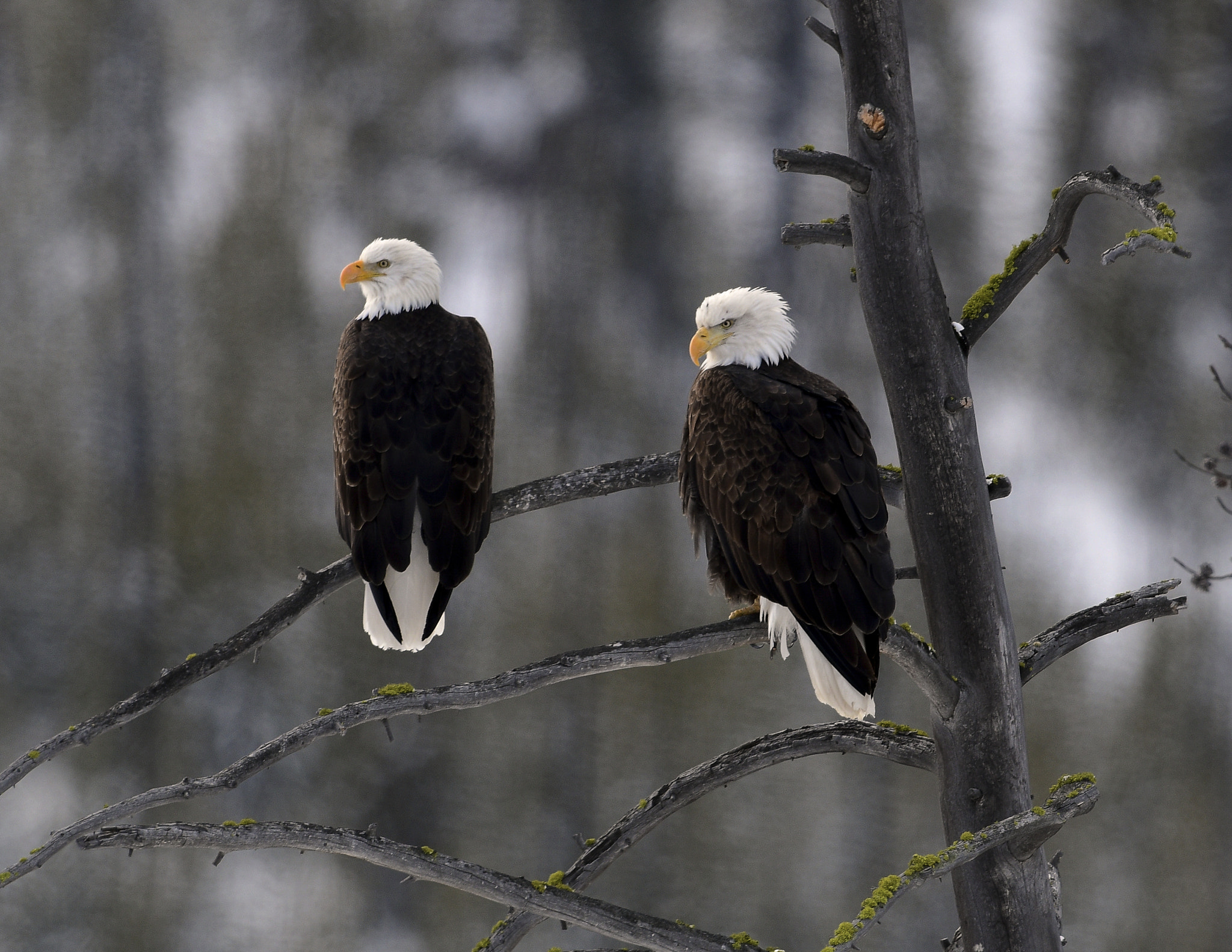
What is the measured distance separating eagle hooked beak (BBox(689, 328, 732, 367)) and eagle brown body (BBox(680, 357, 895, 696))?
0.43 ft

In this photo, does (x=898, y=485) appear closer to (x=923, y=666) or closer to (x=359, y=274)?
(x=923, y=666)

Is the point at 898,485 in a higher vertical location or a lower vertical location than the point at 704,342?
lower

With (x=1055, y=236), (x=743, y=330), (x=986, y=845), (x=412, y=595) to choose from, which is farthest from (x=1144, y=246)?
(x=412, y=595)

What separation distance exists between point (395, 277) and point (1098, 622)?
216 centimetres

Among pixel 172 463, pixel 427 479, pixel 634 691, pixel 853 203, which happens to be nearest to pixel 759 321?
pixel 853 203

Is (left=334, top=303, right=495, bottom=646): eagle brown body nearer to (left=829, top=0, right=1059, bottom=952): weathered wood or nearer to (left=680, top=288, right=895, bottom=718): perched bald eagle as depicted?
(left=680, top=288, right=895, bottom=718): perched bald eagle

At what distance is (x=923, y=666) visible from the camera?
254cm

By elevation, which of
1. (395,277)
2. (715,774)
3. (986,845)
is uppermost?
(395,277)

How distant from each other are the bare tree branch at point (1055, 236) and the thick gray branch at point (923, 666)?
741 mm

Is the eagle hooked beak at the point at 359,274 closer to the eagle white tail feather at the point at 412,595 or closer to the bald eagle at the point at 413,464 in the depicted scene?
the bald eagle at the point at 413,464

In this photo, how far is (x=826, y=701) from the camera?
8.58ft

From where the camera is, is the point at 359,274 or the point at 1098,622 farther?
the point at 359,274

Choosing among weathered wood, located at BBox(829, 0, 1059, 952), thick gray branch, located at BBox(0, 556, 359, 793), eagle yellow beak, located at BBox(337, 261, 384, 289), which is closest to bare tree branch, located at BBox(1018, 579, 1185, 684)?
weathered wood, located at BBox(829, 0, 1059, 952)

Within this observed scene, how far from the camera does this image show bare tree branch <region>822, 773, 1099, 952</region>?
2.18 m
